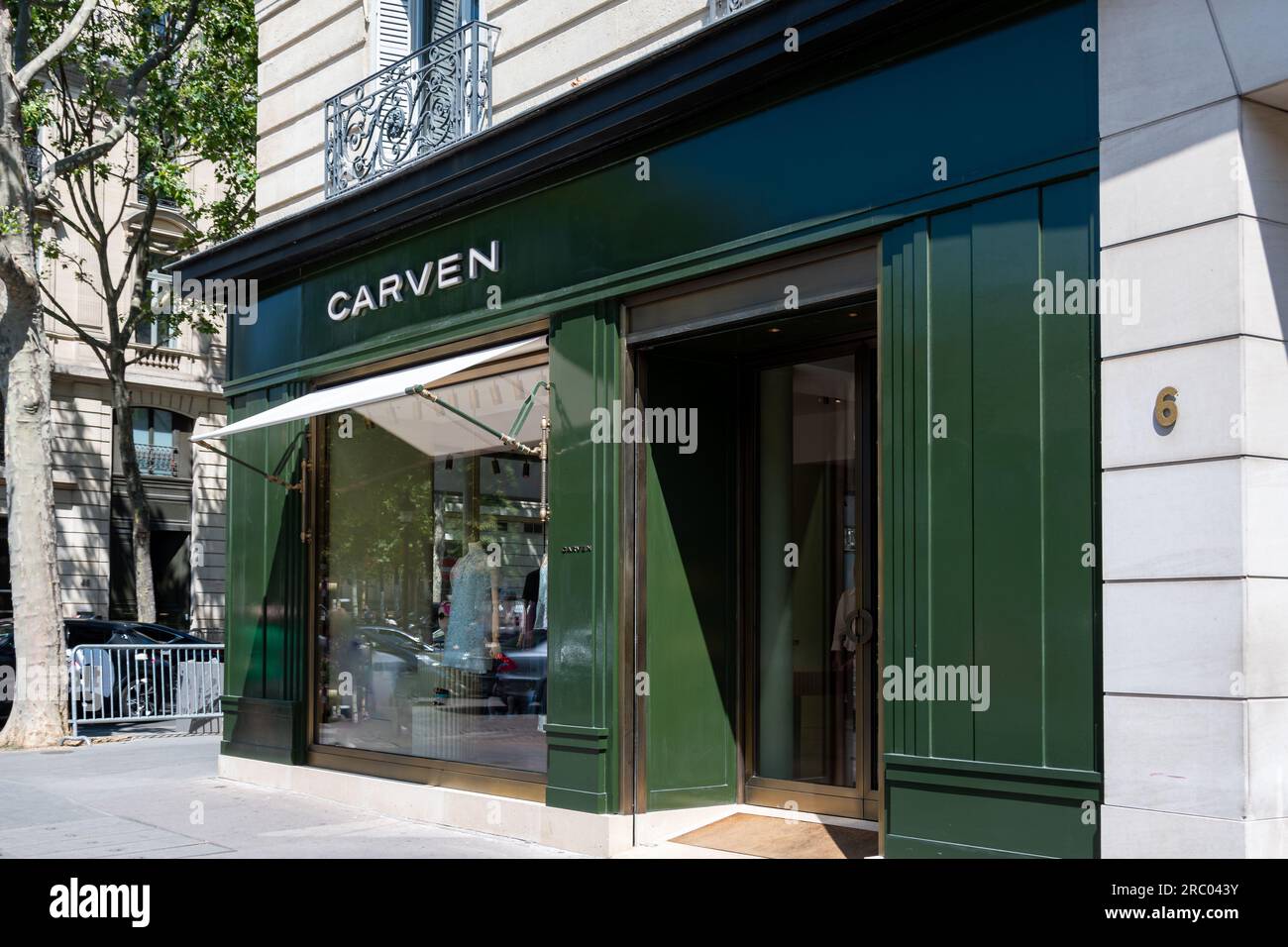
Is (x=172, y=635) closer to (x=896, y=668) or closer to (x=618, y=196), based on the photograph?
(x=618, y=196)

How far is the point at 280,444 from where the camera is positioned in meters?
12.2

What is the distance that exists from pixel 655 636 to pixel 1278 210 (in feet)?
14.8

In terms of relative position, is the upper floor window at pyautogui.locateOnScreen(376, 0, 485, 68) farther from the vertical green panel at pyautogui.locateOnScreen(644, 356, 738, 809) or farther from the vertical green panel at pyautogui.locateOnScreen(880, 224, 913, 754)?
the vertical green panel at pyautogui.locateOnScreen(880, 224, 913, 754)

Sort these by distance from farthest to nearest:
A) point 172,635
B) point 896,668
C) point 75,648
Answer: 1. point 172,635
2. point 75,648
3. point 896,668

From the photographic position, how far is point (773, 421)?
919 centimetres

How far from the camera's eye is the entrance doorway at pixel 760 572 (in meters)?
8.54

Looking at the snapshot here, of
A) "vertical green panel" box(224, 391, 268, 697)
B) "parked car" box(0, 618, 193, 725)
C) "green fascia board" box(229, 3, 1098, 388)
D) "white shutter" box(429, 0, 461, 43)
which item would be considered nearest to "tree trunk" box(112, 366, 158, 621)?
"parked car" box(0, 618, 193, 725)

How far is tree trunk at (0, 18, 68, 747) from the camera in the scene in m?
15.3

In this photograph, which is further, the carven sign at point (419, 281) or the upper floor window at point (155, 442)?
the upper floor window at point (155, 442)

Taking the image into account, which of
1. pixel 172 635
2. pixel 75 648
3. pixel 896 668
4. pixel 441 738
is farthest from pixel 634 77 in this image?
pixel 172 635

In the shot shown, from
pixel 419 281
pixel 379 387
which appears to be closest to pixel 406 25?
pixel 419 281

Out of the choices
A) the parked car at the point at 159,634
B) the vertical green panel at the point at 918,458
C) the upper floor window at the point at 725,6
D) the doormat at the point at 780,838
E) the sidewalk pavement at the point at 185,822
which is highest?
A: the upper floor window at the point at 725,6

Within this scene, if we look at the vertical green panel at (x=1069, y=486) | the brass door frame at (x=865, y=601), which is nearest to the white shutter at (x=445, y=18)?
the brass door frame at (x=865, y=601)

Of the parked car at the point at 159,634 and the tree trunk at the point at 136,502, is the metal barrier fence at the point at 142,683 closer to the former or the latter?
the parked car at the point at 159,634
